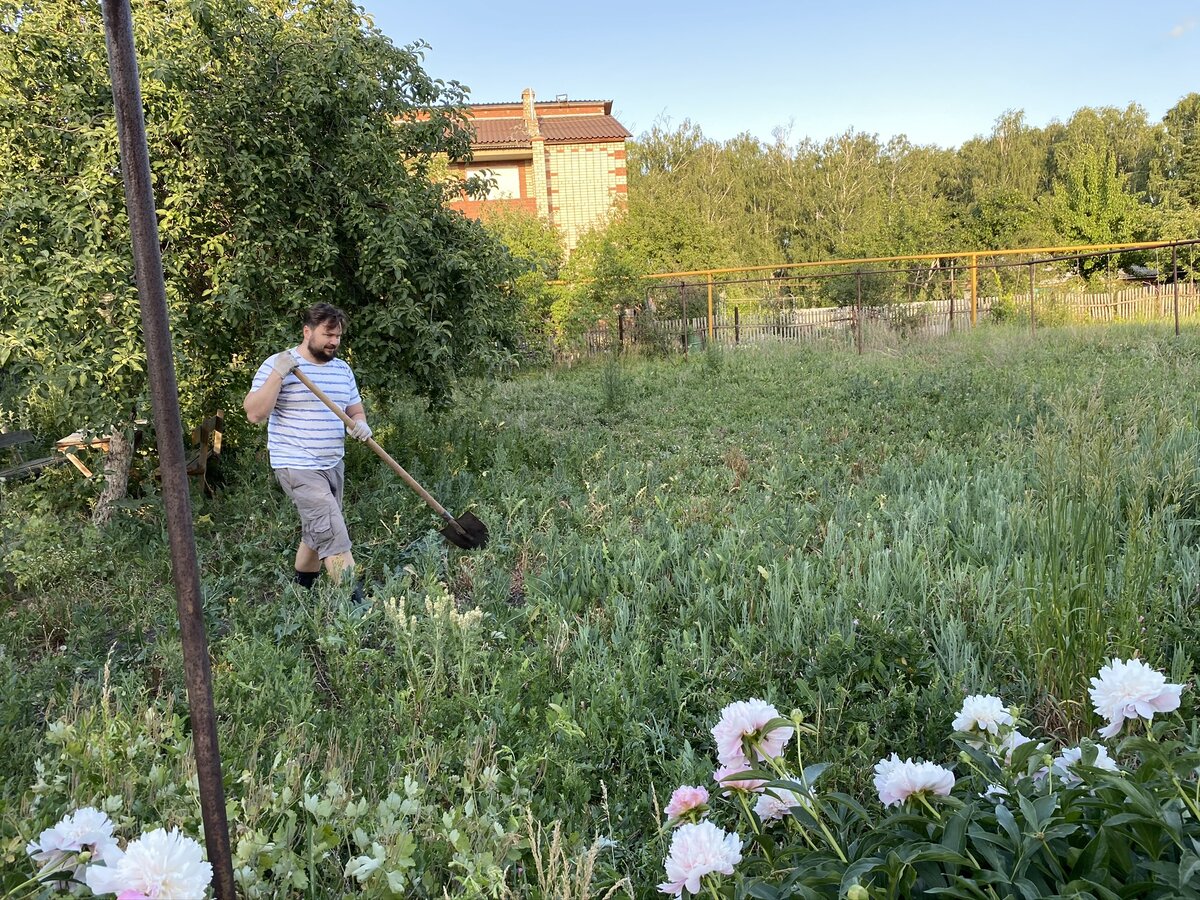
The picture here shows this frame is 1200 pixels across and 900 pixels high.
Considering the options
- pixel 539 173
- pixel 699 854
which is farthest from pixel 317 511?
pixel 539 173

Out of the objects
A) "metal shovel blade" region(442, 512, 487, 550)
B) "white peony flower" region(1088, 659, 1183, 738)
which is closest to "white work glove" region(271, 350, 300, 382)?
"metal shovel blade" region(442, 512, 487, 550)

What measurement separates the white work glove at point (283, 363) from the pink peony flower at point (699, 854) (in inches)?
135

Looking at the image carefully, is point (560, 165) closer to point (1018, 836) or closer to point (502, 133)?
point (502, 133)

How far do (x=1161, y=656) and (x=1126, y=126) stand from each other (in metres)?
53.2

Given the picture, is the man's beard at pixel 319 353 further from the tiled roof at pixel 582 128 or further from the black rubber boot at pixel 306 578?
the tiled roof at pixel 582 128

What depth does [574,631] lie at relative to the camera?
3.51 metres

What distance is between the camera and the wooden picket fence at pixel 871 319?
1669cm

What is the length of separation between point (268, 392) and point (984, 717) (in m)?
3.55

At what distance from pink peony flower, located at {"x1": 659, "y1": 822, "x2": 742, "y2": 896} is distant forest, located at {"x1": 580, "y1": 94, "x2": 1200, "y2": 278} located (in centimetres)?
3288

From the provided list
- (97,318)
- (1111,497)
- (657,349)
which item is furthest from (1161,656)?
(657,349)

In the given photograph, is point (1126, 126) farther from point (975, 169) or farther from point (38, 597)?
point (38, 597)

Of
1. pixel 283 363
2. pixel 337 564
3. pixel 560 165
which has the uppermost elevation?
pixel 560 165

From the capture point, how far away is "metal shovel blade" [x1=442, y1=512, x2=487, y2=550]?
15.4 ft

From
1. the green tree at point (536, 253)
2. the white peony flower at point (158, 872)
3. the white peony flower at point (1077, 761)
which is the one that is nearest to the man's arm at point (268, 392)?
the white peony flower at point (158, 872)
